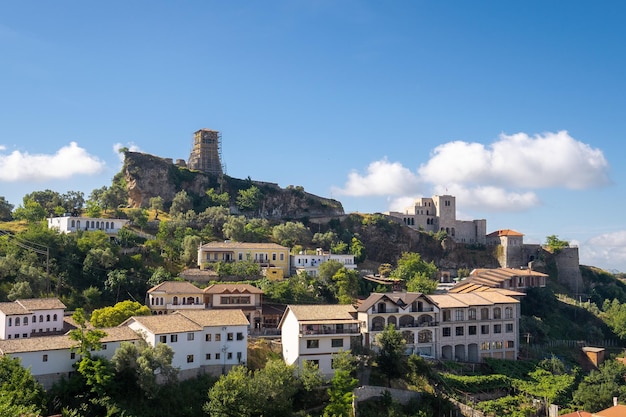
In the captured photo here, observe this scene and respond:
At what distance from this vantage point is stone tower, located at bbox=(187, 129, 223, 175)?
4200 inches

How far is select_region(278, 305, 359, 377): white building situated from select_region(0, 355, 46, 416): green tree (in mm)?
17837

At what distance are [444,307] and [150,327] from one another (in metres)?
27.1

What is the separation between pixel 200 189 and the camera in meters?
98.4

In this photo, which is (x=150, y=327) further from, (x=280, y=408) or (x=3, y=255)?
(x=3, y=255)

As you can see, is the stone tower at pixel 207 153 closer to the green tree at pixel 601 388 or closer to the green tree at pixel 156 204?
the green tree at pixel 156 204

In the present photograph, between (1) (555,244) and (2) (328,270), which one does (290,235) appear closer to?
(2) (328,270)

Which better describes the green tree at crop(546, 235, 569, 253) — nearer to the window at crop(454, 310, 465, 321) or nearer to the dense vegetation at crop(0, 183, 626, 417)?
the dense vegetation at crop(0, 183, 626, 417)

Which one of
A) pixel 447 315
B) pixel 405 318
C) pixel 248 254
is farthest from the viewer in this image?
pixel 248 254

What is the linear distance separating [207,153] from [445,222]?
43.3 meters

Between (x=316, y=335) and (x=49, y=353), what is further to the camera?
(x=316, y=335)

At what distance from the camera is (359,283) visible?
65625 millimetres

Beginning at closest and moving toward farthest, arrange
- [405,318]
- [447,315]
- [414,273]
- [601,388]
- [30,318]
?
[30,318], [601,388], [405,318], [447,315], [414,273]

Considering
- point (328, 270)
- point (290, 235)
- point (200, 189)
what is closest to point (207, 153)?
point (200, 189)

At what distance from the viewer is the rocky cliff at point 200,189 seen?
3762 inches
